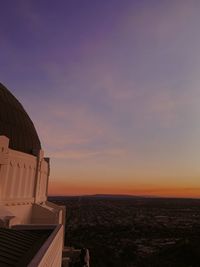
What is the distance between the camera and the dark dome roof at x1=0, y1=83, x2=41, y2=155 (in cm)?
1897

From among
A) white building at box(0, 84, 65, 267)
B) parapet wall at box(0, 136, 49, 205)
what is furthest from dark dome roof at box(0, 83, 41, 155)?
parapet wall at box(0, 136, 49, 205)

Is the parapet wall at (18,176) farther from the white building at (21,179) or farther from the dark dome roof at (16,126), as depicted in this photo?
the dark dome roof at (16,126)

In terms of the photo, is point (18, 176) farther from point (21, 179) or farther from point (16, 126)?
point (16, 126)

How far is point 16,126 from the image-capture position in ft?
65.2

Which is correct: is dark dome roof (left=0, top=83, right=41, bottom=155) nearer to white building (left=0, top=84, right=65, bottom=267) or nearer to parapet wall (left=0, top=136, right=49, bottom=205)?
white building (left=0, top=84, right=65, bottom=267)

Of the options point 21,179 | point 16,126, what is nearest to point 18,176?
point 21,179

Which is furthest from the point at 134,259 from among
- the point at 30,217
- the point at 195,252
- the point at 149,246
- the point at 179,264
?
the point at 30,217

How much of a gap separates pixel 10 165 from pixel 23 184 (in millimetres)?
1976

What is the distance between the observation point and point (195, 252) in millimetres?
43938

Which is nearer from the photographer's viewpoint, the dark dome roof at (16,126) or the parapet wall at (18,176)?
the parapet wall at (18,176)

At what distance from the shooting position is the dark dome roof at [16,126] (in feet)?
62.2

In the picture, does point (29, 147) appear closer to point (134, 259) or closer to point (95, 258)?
point (95, 258)

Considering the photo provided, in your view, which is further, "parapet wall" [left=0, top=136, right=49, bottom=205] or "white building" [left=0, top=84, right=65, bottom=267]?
"parapet wall" [left=0, top=136, right=49, bottom=205]

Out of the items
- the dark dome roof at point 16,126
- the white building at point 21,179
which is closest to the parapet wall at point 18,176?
the white building at point 21,179
